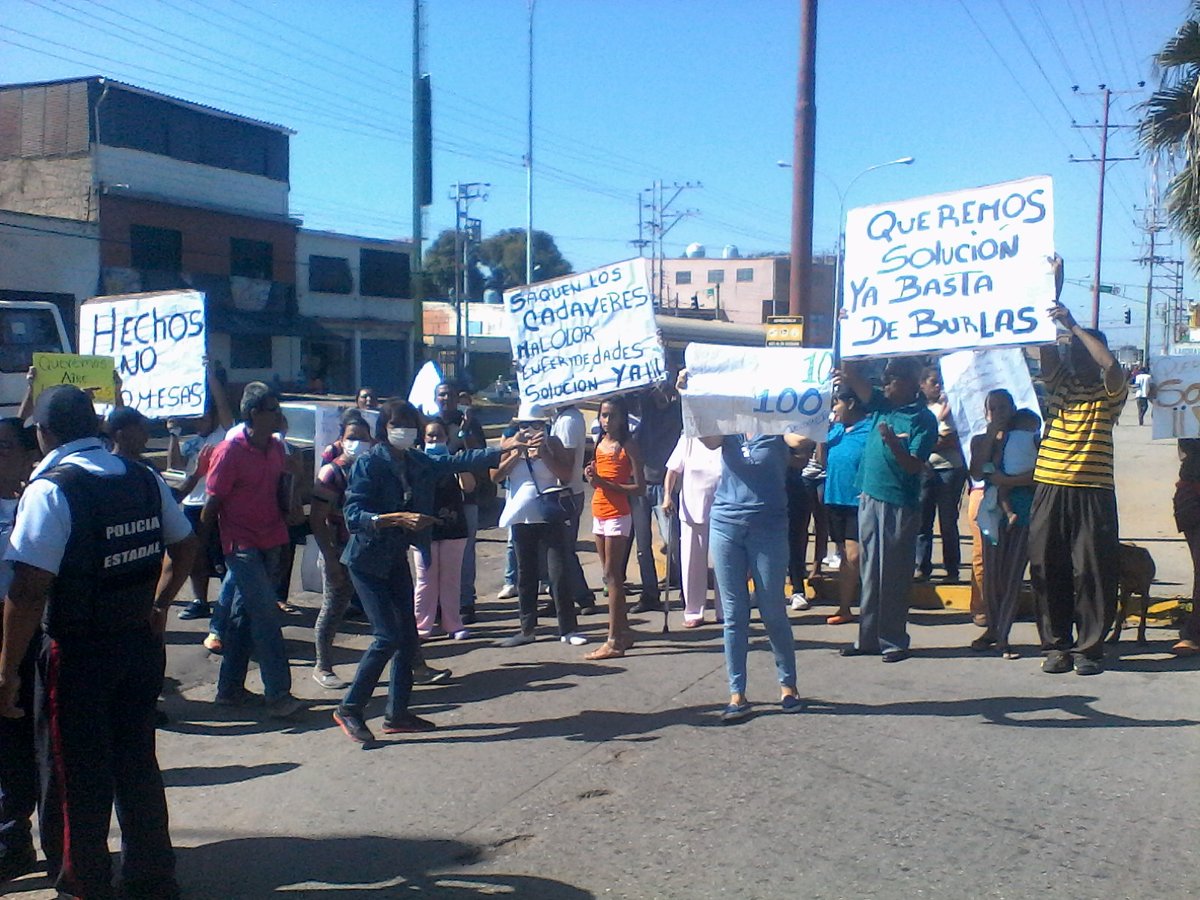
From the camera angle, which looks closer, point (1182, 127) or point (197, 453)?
point (197, 453)

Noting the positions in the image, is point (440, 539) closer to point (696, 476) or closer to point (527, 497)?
point (527, 497)

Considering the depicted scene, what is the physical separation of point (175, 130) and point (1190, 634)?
3872 centimetres

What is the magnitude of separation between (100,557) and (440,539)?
4.44m

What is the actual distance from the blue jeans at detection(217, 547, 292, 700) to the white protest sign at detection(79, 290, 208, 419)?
5.61ft

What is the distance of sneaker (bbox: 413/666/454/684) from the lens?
24.2 ft

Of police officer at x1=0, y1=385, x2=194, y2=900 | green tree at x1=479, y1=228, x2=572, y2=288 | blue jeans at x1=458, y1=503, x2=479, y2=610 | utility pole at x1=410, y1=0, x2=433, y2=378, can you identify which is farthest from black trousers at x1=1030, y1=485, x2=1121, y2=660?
green tree at x1=479, y1=228, x2=572, y2=288

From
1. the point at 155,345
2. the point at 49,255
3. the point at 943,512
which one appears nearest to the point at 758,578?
the point at 943,512

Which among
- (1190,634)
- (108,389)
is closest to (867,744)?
(1190,634)

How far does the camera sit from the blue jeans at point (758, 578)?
6.45 meters

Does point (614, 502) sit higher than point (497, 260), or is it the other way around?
point (497, 260)

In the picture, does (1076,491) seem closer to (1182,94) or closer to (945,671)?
(945,671)

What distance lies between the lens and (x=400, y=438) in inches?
256

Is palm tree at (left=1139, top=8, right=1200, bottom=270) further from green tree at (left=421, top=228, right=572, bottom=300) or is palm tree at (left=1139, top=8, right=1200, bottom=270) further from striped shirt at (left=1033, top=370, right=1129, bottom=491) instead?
green tree at (left=421, top=228, right=572, bottom=300)

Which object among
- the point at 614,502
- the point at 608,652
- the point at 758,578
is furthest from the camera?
the point at 614,502
